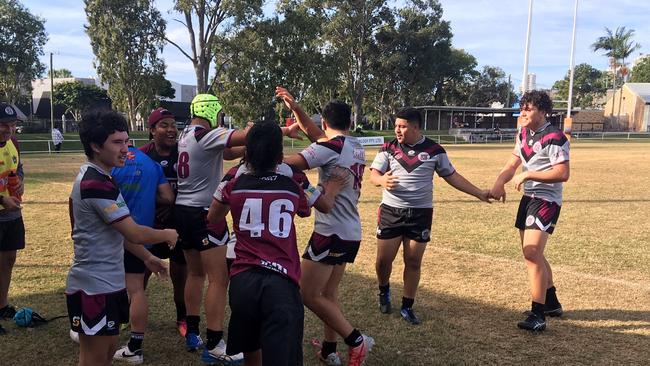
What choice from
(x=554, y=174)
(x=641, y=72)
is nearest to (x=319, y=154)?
(x=554, y=174)

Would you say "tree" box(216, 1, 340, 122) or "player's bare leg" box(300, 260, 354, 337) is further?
"tree" box(216, 1, 340, 122)

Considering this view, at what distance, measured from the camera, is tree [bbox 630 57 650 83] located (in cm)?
9862

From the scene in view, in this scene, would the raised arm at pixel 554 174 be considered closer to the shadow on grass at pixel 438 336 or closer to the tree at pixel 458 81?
the shadow on grass at pixel 438 336

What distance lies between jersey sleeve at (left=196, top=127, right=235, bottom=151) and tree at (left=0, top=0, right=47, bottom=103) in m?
49.5

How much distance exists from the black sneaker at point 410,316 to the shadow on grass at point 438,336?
8cm

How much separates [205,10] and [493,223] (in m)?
33.9

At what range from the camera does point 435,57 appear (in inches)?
2307

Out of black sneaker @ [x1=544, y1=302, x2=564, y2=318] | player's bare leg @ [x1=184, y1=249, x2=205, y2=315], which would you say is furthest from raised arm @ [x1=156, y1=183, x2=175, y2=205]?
black sneaker @ [x1=544, y1=302, x2=564, y2=318]

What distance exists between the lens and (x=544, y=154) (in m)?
4.96

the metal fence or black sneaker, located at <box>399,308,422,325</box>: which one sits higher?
the metal fence

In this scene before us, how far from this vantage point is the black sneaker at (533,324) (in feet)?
15.9

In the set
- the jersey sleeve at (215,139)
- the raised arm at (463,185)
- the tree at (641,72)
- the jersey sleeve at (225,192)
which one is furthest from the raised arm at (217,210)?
the tree at (641,72)

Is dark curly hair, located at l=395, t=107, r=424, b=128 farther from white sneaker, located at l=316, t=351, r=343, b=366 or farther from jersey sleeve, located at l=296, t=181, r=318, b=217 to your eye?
white sneaker, located at l=316, t=351, r=343, b=366

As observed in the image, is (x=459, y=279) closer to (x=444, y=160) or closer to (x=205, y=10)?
(x=444, y=160)
